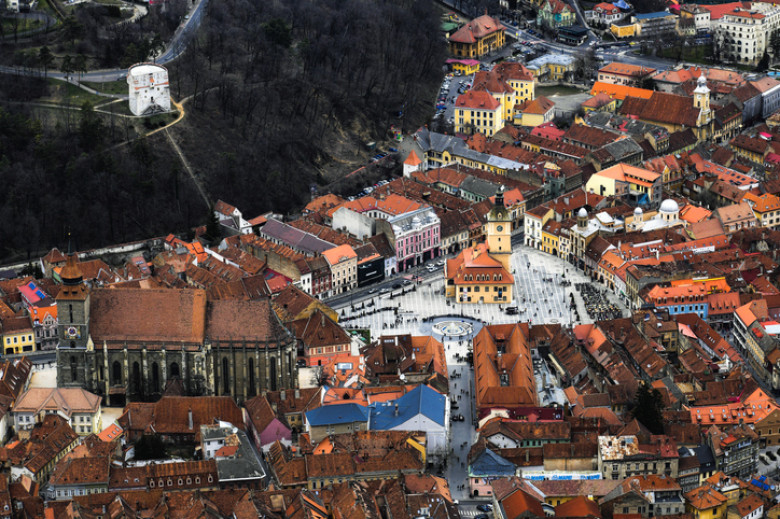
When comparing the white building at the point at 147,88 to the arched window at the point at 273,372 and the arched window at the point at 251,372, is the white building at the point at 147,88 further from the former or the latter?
the arched window at the point at 273,372

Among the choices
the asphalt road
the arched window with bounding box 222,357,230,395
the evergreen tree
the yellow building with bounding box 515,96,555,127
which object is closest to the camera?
the evergreen tree

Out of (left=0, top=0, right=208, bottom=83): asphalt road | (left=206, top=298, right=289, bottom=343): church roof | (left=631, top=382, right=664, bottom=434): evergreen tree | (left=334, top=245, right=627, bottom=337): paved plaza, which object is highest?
(left=0, top=0, right=208, bottom=83): asphalt road

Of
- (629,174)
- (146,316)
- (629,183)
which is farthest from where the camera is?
(629,174)

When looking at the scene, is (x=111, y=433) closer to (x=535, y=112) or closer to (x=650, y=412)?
(x=650, y=412)

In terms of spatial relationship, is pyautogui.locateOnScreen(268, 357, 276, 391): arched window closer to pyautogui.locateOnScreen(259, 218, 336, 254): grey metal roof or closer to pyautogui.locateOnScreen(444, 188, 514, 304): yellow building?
pyautogui.locateOnScreen(259, 218, 336, 254): grey metal roof

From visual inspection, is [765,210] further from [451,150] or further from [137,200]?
[137,200]

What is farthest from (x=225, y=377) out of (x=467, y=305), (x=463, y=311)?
(x=467, y=305)

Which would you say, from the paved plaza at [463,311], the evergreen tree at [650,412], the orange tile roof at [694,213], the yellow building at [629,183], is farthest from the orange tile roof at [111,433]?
the yellow building at [629,183]

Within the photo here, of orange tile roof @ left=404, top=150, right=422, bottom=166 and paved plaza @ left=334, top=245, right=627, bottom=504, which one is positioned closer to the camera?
paved plaza @ left=334, top=245, right=627, bottom=504

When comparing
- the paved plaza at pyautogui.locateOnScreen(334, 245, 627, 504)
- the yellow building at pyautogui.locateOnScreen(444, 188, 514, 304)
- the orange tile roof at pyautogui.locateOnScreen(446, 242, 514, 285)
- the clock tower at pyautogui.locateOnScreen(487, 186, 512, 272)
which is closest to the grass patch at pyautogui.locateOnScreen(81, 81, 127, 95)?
the paved plaza at pyautogui.locateOnScreen(334, 245, 627, 504)
